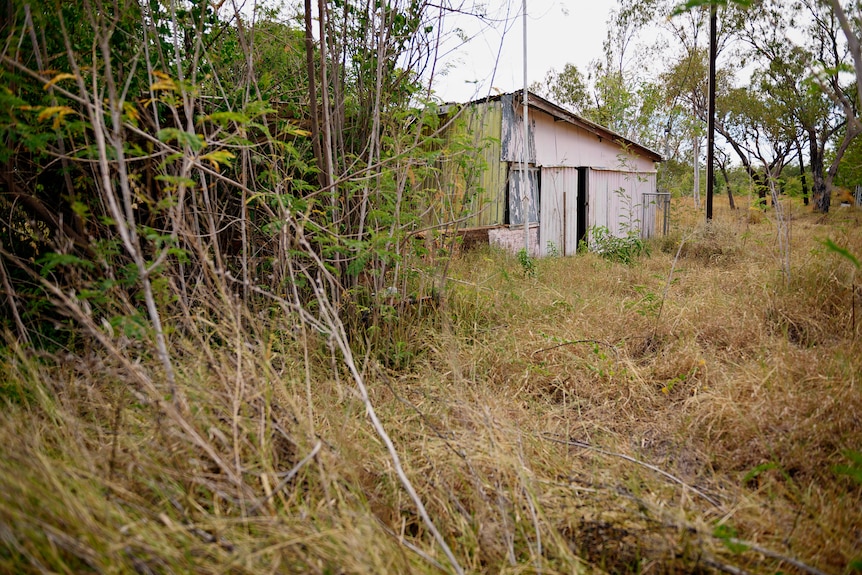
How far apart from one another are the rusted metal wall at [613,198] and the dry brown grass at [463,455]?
22.2 feet

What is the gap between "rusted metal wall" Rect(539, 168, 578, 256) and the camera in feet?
30.9

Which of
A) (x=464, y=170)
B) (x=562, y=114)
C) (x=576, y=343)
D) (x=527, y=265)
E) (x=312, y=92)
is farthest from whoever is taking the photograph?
(x=562, y=114)

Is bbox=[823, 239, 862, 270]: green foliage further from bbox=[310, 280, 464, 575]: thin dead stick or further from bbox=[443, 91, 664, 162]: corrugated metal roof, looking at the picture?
bbox=[443, 91, 664, 162]: corrugated metal roof

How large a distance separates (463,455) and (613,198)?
1022 centimetres

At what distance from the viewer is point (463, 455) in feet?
7.04

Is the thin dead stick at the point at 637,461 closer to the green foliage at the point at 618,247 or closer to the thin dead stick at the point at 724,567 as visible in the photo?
the thin dead stick at the point at 724,567

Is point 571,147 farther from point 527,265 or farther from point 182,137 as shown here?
point 182,137

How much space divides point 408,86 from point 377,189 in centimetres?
98

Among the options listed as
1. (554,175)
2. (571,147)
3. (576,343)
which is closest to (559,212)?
(554,175)

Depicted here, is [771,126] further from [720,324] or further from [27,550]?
[27,550]

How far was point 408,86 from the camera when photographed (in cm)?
389

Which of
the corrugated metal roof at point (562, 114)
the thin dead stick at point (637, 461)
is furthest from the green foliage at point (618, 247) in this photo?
the thin dead stick at point (637, 461)

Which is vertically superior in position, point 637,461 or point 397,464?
point 397,464

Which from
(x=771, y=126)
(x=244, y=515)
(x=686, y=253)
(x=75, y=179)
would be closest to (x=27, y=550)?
(x=244, y=515)
